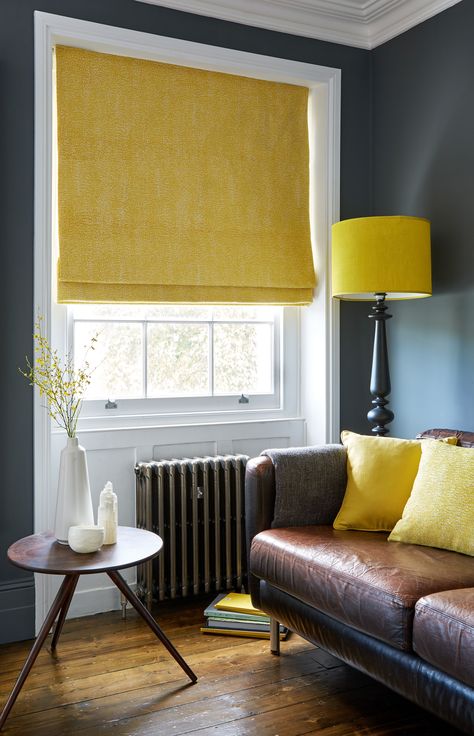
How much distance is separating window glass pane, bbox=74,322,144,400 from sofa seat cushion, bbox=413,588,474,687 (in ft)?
6.01

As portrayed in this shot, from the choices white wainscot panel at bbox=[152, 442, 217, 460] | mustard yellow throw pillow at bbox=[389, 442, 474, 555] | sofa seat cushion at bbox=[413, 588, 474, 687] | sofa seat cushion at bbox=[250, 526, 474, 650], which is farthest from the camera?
white wainscot panel at bbox=[152, 442, 217, 460]

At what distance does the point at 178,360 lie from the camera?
3.56 m

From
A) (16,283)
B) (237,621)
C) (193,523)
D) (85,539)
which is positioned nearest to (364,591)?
(85,539)

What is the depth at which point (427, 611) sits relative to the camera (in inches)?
77.6

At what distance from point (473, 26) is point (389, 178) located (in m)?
0.77

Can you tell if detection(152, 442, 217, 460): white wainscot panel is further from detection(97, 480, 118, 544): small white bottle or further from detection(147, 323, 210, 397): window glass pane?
detection(97, 480, 118, 544): small white bottle

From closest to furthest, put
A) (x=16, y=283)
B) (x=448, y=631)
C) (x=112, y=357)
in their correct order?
(x=448, y=631) → (x=16, y=283) → (x=112, y=357)

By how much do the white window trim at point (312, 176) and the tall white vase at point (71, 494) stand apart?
18.5 inches

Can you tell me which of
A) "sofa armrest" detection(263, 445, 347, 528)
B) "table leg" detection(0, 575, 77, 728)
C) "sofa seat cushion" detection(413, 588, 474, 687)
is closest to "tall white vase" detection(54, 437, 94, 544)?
"table leg" detection(0, 575, 77, 728)

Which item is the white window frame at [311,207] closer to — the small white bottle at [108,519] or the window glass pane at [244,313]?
the window glass pane at [244,313]

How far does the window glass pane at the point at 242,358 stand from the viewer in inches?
144

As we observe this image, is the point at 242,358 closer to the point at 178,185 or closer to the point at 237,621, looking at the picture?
the point at 178,185

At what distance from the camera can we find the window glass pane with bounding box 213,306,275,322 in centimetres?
366

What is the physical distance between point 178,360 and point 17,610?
1310 mm
